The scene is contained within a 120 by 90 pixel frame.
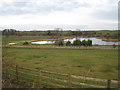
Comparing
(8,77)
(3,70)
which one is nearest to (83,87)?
(8,77)

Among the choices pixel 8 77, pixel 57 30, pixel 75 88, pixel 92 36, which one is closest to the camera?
pixel 75 88

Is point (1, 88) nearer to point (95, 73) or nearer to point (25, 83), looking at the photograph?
point (25, 83)

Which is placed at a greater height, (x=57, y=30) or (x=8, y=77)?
(x=57, y=30)

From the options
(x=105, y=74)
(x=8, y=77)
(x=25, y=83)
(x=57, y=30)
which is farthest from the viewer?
(x=57, y=30)

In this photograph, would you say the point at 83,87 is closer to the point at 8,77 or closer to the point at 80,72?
the point at 80,72

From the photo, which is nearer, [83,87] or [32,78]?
[83,87]

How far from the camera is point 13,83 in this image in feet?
25.2

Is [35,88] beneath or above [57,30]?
beneath

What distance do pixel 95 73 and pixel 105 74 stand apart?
70cm

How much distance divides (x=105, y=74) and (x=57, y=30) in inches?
1952

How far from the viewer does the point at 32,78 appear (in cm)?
841

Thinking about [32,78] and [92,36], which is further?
[92,36]

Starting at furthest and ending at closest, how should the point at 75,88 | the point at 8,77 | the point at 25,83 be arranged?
the point at 8,77, the point at 25,83, the point at 75,88

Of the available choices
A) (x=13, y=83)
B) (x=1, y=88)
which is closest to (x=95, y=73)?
(x=13, y=83)
